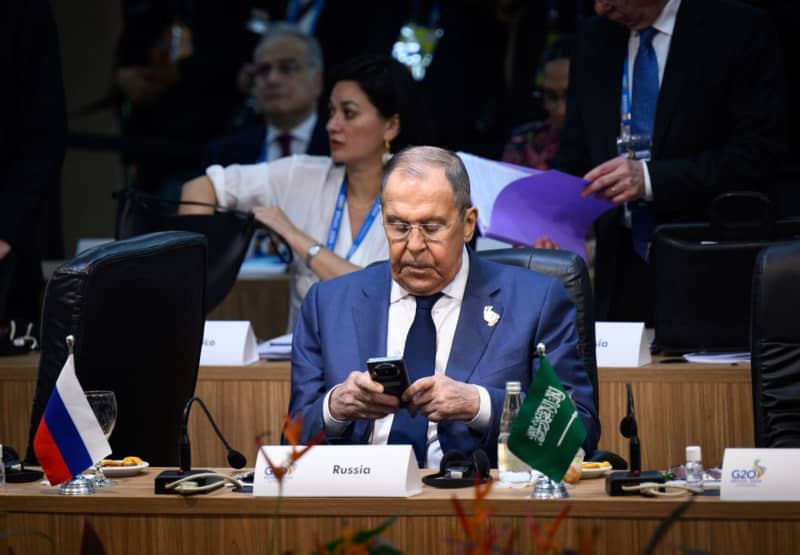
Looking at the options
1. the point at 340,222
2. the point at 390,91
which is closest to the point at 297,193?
the point at 340,222

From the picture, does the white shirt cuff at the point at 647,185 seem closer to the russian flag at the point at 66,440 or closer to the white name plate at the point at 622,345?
the white name plate at the point at 622,345

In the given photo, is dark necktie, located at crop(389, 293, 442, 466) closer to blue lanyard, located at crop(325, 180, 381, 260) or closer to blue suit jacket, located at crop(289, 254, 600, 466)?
blue suit jacket, located at crop(289, 254, 600, 466)

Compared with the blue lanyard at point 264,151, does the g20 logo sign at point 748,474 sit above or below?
below

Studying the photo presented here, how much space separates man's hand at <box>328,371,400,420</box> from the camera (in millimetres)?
2846

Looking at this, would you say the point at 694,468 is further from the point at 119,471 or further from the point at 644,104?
the point at 644,104

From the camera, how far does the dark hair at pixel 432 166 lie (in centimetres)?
318

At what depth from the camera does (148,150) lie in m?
7.89

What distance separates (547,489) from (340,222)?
2.29 meters

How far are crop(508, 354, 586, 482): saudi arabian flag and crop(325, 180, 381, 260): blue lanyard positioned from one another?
218 cm

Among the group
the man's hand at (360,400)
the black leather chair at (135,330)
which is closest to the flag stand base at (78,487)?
the black leather chair at (135,330)

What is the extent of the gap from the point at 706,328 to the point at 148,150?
460 cm

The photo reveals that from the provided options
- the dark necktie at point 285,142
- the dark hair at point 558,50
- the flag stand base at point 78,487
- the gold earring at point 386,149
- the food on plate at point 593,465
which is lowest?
the flag stand base at point 78,487

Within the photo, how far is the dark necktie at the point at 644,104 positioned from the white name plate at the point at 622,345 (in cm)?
36

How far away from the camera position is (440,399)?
9.41 ft
